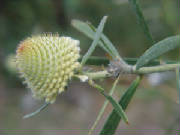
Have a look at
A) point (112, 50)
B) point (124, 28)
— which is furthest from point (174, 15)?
point (112, 50)

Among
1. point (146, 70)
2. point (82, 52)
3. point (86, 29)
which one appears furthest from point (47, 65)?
point (82, 52)

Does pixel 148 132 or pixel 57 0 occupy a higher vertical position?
pixel 57 0

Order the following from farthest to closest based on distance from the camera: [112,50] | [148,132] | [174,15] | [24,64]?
[148,132]
[174,15]
[112,50]
[24,64]

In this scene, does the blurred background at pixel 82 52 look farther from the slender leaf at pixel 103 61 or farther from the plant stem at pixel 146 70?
the plant stem at pixel 146 70

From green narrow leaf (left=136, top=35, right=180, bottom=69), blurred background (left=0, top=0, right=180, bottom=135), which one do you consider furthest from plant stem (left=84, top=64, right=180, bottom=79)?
blurred background (left=0, top=0, right=180, bottom=135)

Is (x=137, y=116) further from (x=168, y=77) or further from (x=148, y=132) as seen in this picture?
(x=168, y=77)

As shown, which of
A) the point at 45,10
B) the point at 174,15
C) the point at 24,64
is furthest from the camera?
the point at 45,10

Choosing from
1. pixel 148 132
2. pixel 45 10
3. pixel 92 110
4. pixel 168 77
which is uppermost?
pixel 45 10
